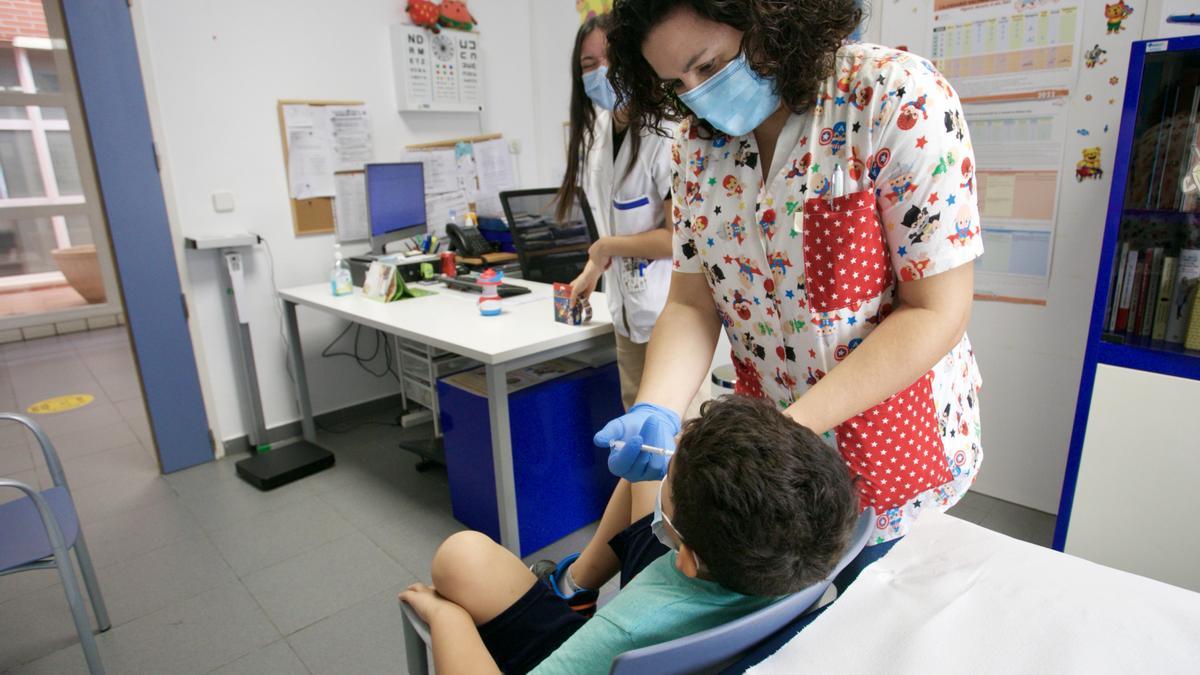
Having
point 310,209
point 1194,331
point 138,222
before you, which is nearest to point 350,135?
point 310,209

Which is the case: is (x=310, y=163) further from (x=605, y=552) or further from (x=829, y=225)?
(x=829, y=225)

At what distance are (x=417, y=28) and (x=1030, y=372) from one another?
3.24m

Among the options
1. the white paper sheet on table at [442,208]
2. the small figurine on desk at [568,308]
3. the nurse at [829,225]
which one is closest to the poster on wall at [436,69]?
the white paper sheet on table at [442,208]

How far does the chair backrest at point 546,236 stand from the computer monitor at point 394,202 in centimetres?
62

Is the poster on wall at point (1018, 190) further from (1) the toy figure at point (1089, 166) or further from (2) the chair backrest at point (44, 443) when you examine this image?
(2) the chair backrest at point (44, 443)

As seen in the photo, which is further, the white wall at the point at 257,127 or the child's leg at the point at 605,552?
the white wall at the point at 257,127

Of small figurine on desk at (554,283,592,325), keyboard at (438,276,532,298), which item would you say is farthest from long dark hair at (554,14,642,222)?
keyboard at (438,276,532,298)

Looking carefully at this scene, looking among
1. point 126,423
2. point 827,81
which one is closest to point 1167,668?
point 827,81

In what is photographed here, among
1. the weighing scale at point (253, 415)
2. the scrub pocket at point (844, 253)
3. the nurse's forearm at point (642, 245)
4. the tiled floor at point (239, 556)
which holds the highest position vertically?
the scrub pocket at point (844, 253)

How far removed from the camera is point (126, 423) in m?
3.62

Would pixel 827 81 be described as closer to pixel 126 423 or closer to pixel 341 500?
pixel 341 500

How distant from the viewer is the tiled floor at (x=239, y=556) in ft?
6.21

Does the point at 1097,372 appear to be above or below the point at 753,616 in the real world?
below

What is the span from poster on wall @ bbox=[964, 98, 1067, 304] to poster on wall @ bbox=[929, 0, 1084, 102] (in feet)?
0.19
